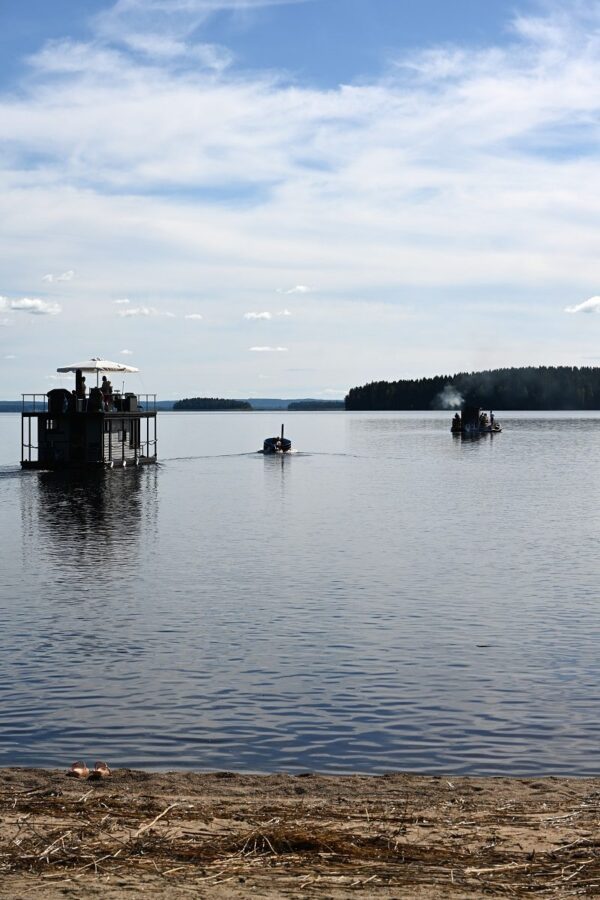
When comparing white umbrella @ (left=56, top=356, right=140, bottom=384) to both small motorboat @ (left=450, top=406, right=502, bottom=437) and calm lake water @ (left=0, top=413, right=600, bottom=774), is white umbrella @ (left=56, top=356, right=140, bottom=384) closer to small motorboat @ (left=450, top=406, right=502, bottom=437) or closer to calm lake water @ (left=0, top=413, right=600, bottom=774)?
calm lake water @ (left=0, top=413, right=600, bottom=774)

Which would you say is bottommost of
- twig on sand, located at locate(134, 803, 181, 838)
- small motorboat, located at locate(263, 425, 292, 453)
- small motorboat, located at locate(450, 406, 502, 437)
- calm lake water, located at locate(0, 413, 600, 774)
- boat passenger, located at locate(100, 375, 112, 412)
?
calm lake water, located at locate(0, 413, 600, 774)

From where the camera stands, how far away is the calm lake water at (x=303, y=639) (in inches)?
583

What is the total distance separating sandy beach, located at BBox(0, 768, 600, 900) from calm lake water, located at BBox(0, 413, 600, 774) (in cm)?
151

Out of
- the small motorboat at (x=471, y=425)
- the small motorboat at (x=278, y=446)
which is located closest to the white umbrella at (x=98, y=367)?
the small motorboat at (x=278, y=446)

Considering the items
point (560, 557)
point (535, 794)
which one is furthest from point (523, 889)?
point (560, 557)

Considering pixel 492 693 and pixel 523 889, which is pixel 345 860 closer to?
pixel 523 889

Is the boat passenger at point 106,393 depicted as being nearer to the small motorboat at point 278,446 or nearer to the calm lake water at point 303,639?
the calm lake water at point 303,639

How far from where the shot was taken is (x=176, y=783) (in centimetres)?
1245

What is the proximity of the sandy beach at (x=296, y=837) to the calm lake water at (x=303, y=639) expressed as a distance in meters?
1.51

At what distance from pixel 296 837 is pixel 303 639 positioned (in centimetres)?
1266

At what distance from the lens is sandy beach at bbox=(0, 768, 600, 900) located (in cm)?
830

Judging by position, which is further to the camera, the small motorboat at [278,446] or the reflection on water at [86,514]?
the small motorboat at [278,446]

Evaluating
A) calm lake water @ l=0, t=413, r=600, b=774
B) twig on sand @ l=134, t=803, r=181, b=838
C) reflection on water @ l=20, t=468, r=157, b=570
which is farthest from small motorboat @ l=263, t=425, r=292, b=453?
twig on sand @ l=134, t=803, r=181, b=838

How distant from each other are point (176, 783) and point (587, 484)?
6251 centimetres
